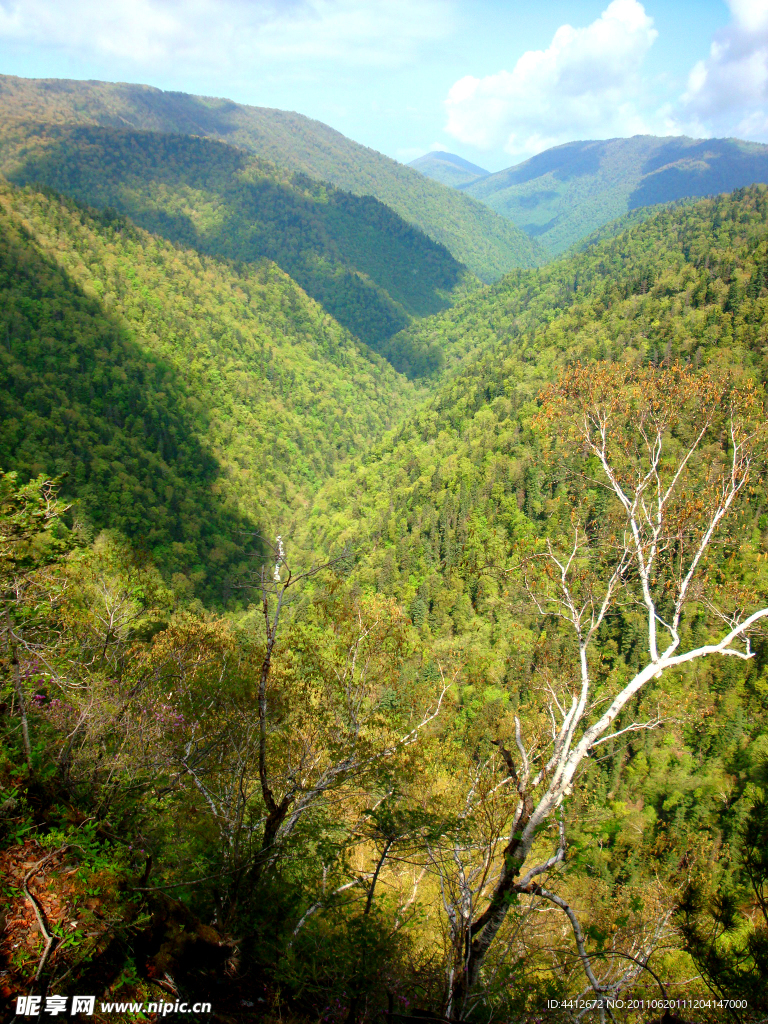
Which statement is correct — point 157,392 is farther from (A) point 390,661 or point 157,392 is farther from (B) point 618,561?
(B) point 618,561

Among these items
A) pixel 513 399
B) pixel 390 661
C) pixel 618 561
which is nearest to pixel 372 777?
pixel 390 661

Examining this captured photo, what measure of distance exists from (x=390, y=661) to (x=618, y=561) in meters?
5.81

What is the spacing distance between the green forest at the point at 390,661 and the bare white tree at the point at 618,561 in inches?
3.8

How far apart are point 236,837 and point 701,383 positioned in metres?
11.1

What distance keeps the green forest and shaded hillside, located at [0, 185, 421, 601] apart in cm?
94

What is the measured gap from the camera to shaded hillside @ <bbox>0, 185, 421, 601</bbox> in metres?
81.8

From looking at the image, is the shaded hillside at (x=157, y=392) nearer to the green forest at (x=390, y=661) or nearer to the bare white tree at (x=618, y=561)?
the green forest at (x=390, y=661)

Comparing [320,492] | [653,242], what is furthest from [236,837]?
[653,242]

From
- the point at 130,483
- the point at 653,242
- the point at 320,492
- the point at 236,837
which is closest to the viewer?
the point at 236,837

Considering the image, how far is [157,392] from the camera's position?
109312 mm

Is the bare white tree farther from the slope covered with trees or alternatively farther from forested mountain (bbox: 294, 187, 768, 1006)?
forested mountain (bbox: 294, 187, 768, 1006)

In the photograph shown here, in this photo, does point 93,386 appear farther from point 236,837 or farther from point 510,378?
point 236,837

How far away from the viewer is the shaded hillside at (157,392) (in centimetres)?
8175

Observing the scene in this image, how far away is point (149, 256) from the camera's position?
456ft
